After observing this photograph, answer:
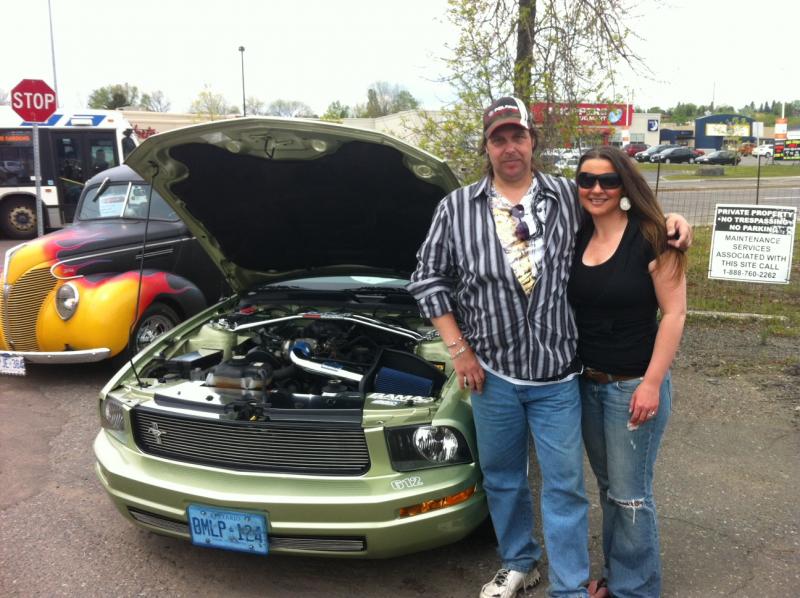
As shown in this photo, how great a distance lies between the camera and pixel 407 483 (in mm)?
2738

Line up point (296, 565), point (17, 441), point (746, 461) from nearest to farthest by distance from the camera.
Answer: point (296, 565) < point (746, 461) < point (17, 441)

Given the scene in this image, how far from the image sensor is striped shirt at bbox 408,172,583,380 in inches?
101

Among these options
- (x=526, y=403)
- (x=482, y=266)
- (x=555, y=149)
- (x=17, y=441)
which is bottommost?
(x=17, y=441)

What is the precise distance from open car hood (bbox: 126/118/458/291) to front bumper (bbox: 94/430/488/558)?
4.91 ft

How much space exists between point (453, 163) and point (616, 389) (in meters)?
4.53

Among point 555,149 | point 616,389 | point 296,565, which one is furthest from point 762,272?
point 296,565

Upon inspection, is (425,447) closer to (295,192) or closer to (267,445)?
(267,445)

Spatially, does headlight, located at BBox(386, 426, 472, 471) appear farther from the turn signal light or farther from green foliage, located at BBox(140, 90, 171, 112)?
green foliage, located at BBox(140, 90, 171, 112)

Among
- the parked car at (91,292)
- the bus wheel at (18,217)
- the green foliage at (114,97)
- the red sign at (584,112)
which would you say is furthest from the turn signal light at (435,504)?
the green foliage at (114,97)

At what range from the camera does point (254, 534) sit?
9.03 ft

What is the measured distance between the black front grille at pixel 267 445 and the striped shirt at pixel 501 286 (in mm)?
648

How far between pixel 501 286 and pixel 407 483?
0.89 meters

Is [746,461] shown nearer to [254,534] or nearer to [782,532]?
[782,532]

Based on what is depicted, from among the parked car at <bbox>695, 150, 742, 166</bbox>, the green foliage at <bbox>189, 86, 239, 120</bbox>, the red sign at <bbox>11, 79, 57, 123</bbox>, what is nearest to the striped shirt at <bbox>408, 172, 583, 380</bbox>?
the red sign at <bbox>11, 79, 57, 123</bbox>
